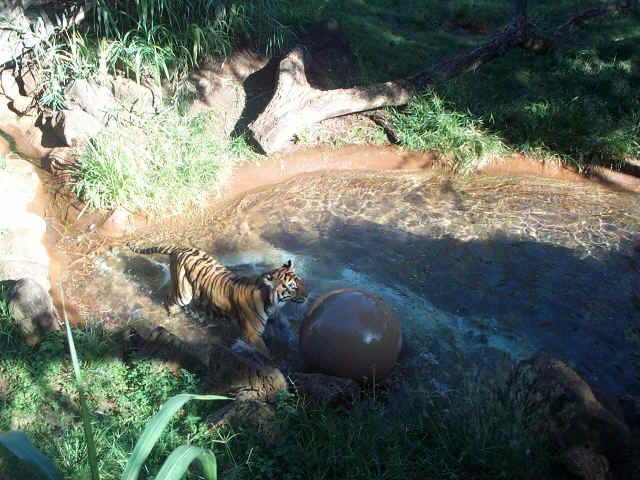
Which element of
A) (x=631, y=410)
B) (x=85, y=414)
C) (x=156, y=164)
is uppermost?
(x=85, y=414)

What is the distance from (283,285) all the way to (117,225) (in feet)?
8.28

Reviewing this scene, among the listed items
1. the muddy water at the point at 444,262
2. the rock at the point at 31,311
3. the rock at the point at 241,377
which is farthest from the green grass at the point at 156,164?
the rock at the point at 241,377

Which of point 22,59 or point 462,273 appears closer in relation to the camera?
point 462,273

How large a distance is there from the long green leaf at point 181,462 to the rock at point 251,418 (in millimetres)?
1175

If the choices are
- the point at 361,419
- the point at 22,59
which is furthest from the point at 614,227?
the point at 22,59

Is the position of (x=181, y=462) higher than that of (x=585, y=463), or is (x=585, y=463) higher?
(x=181, y=462)

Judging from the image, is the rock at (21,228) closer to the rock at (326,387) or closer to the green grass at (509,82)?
the rock at (326,387)

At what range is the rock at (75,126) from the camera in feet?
20.7

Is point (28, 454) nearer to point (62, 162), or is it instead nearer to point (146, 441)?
point (146, 441)

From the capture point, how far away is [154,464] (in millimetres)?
2779

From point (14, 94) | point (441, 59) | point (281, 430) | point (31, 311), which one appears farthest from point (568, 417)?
point (14, 94)

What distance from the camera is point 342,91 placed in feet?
23.8

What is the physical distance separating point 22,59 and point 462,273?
20.5 feet

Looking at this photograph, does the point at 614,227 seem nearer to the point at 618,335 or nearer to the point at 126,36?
the point at 618,335
